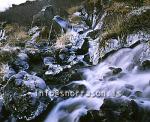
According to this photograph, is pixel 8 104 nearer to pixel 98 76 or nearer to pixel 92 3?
pixel 98 76

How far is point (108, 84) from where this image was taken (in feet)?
33.8

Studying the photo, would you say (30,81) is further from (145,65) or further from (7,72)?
(145,65)

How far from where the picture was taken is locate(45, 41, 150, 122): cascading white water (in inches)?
372

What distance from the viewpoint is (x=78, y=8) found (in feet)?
72.0

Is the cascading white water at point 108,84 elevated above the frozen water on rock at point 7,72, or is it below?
below

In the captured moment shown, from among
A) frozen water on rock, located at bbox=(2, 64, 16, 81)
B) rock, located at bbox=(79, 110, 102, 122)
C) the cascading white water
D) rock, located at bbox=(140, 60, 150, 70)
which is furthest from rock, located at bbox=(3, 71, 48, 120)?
rock, located at bbox=(140, 60, 150, 70)

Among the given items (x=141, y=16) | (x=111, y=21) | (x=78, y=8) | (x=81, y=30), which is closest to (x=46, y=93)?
(x=141, y=16)

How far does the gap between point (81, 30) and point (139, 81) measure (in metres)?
7.54

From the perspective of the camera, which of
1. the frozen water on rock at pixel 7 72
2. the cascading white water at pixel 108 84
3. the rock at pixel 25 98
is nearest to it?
the cascading white water at pixel 108 84

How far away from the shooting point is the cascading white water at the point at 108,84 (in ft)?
31.0

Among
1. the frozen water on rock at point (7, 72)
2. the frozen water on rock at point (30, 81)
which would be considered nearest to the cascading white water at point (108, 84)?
the frozen water on rock at point (30, 81)

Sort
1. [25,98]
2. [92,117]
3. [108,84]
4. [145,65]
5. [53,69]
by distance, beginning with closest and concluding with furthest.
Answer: [92,117] < [25,98] < [108,84] < [145,65] < [53,69]

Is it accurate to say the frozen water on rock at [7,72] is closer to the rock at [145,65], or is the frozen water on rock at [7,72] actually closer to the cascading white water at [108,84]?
the cascading white water at [108,84]

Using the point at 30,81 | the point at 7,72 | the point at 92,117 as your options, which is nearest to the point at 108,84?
the point at 92,117
